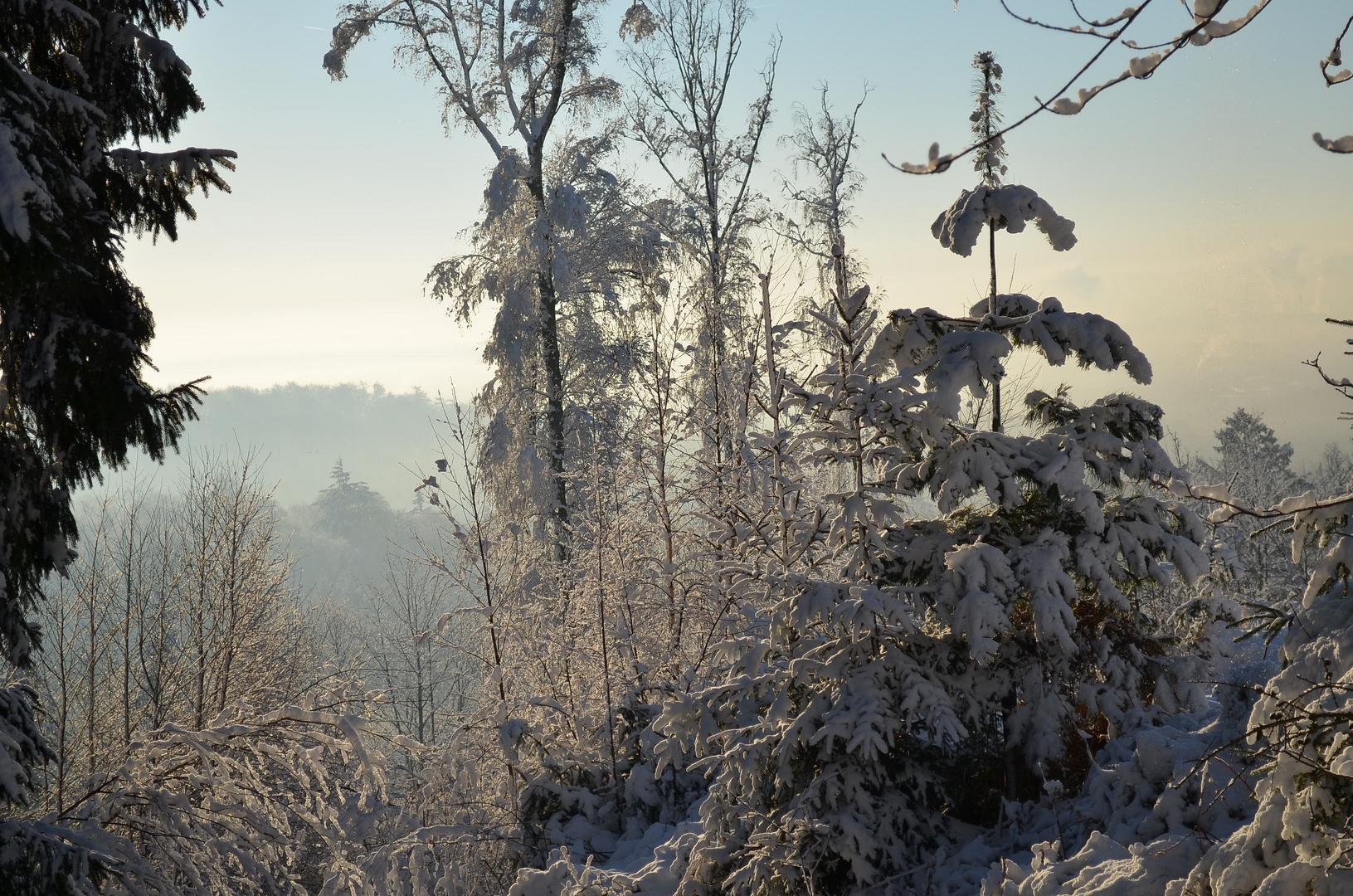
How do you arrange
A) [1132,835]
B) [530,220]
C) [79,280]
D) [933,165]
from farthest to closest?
[530,220], [1132,835], [79,280], [933,165]

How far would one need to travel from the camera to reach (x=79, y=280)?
11.6 ft

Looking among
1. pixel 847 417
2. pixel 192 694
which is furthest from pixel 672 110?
pixel 192 694

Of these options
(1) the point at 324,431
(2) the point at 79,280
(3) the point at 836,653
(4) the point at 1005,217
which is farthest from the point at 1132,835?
(1) the point at 324,431

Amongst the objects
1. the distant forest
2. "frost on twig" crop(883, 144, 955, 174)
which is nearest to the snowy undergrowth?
"frost on twig" crop(883, 144, 955, 174)

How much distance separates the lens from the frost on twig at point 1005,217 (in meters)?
4.45

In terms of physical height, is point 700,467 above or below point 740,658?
above

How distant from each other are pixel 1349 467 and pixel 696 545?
5.57 metres

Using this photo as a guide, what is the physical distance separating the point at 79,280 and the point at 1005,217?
4.61 metres

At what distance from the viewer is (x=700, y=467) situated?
24.3ft

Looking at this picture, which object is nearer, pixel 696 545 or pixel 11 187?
pixel 11 187

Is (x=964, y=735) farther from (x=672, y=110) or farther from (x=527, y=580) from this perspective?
(x=672, y=110)

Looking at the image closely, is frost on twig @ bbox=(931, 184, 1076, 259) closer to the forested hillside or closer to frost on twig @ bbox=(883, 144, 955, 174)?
the forested hillside

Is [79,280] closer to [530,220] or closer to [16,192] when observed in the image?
[16,192]

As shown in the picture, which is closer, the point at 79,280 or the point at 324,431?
the point at 79,280
